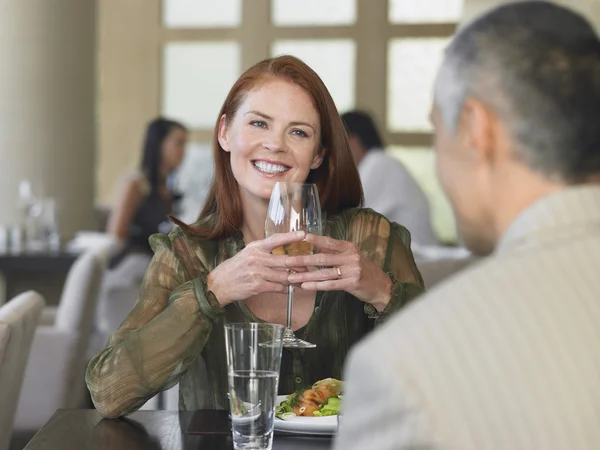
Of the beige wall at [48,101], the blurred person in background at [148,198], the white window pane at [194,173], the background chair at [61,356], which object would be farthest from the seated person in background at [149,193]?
the white window pane at [194,173]

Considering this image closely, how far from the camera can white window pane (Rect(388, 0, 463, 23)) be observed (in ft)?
35.2

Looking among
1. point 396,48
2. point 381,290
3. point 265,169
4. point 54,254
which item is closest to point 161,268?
point 265,169

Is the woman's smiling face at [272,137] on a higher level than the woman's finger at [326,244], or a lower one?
higher

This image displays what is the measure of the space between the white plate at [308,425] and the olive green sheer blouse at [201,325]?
0.34 metres

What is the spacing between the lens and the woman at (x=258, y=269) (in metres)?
2.08

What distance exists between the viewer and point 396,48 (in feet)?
35.8

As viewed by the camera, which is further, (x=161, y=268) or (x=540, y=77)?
(x=161, y=268)

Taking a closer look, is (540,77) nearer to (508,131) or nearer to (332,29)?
(508,131)

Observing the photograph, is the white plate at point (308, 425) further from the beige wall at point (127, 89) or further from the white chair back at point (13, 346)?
the beige wall at point (127, 89)

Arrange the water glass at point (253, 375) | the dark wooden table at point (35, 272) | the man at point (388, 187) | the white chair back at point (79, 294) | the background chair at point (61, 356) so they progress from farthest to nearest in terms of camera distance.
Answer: the dark wooden table at point (35, 272) → the man at point (388, 187) → the white chair back at point (79, 294) → the background chair at point (61, 356) → the water glass at point (253, 375)

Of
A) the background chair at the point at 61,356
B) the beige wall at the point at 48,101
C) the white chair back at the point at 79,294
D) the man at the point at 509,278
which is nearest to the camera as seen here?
the man at the point at 509,278

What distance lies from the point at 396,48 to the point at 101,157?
3437 mm

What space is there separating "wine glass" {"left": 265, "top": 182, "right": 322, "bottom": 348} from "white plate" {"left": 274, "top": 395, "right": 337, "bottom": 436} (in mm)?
208

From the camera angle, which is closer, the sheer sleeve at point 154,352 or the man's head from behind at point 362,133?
the sheer sleeve at point 154,352
